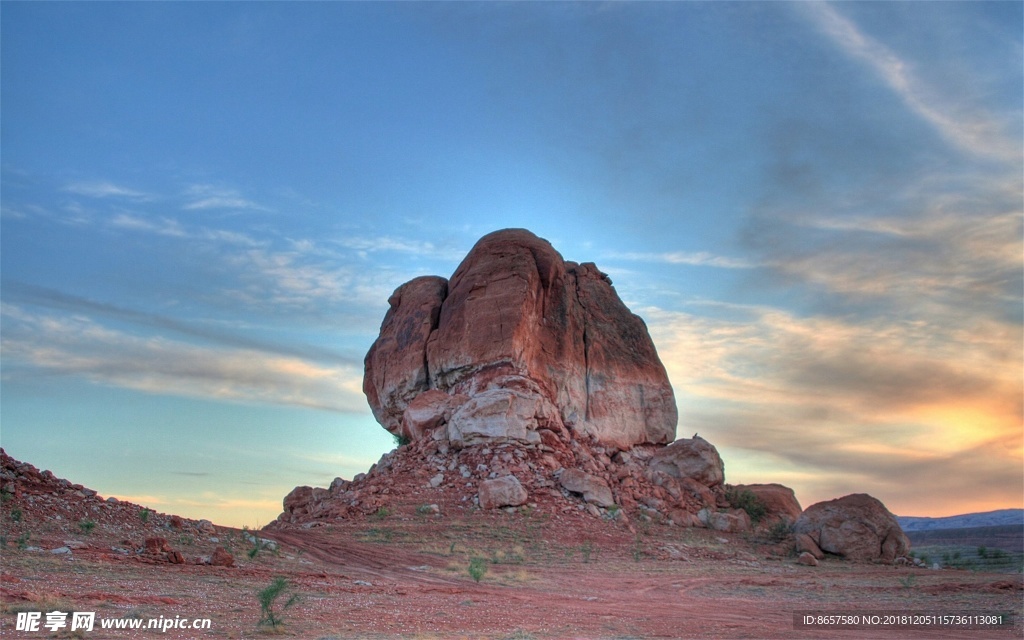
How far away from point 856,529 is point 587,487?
10969 millimetres

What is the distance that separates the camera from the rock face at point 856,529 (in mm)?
32781

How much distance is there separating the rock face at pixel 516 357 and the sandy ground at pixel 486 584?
678 centimetres

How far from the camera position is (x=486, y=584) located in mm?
21688

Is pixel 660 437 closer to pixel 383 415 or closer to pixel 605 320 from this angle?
pixel 605 320

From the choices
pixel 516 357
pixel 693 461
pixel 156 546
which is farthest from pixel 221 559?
pixel 693 461

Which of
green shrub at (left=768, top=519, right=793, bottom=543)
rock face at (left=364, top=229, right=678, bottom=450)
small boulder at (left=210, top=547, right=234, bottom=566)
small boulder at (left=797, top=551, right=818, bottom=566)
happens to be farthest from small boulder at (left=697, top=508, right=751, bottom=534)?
small boulder at (left=210, top=547, right=234, bottom=566)

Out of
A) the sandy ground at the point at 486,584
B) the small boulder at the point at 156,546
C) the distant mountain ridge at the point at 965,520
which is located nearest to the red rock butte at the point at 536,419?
the sandy ground at the point at 486,584

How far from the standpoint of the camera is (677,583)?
23719 mm

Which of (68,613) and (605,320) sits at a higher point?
(605,320)

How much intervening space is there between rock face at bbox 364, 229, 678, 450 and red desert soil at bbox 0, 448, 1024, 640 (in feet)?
19.8

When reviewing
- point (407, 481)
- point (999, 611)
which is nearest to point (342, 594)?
point (999, 611)

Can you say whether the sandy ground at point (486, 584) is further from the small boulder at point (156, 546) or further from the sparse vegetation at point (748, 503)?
the sparse vegetation at point (748, 503)

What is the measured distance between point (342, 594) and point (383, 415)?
28.1 meters

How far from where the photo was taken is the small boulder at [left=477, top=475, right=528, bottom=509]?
3312 cm
